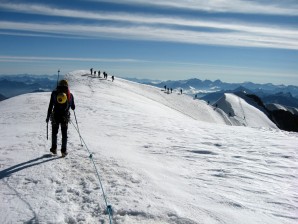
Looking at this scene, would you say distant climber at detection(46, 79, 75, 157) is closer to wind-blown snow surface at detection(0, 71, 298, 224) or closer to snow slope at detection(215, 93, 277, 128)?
wind-blown snow surface at detection(0, 71, 298, 224)

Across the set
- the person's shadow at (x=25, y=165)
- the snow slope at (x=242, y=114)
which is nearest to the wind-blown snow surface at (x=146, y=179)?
the person's shadow at (x=25, y=165)

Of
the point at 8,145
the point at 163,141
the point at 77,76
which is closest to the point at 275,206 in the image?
the point at 163,141

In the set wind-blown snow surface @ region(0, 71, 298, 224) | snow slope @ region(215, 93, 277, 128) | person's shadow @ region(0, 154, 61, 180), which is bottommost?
snow slope @ region(215, 93, 277, 128)

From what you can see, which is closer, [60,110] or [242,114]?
[60,110]

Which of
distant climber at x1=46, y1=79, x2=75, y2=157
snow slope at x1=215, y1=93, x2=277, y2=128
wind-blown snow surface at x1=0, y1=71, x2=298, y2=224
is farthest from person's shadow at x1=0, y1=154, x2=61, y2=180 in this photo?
snow slope at x1=215, y1=93, x2=277, y2=128

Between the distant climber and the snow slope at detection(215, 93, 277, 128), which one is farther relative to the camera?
the snow slope at detection(215, 93, 277, 128)

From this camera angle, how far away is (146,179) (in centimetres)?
1082

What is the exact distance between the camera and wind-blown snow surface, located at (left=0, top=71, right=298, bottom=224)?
8.25 metres

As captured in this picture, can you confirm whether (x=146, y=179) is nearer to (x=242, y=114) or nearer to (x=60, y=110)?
(x=60, y=110)

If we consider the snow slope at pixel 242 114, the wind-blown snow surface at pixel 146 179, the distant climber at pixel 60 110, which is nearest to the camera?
the wind-blown snow surface at pixel 146 179

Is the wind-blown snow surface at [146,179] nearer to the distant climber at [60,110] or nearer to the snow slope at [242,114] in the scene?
the distant climber at [60,110]

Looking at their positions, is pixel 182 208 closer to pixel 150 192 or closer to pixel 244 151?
pixel 150 192

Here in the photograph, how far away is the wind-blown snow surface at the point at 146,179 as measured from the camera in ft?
27.1

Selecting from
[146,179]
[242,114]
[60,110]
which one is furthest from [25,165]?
[242,114]
